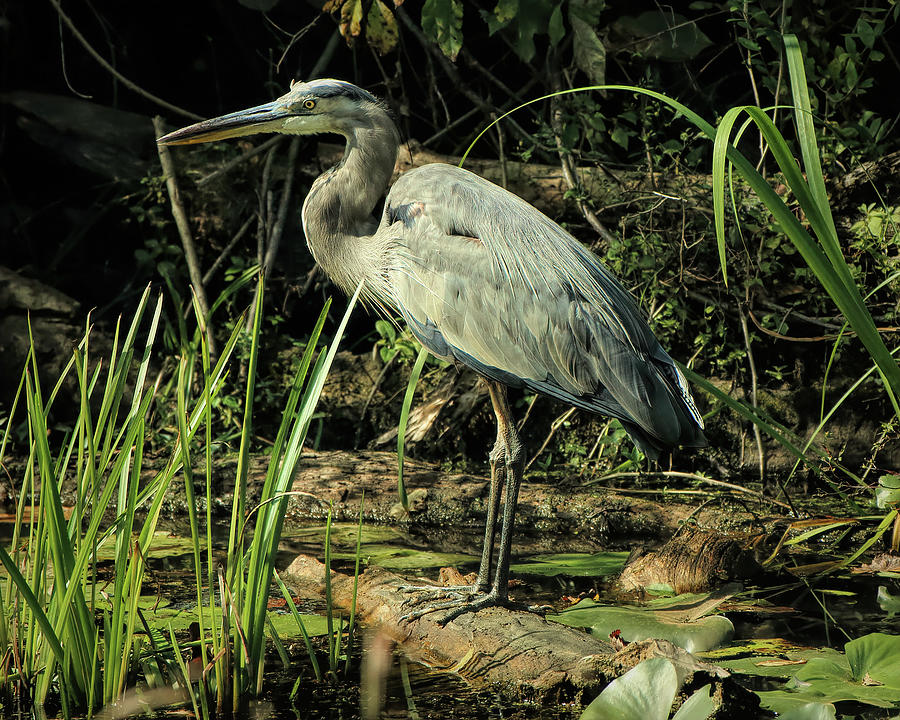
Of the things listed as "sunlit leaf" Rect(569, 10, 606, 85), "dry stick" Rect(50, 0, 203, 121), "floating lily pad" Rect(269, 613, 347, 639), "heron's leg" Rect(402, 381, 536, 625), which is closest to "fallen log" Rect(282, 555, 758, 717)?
"heron's leg" Rect(402, 381, 536, 625)

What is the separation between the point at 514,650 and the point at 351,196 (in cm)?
199

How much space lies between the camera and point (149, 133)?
6832 mm

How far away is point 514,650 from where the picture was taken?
102 inches

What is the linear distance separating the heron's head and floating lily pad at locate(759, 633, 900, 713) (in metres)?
2.59

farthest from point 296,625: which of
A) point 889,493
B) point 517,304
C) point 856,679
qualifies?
point 889,493

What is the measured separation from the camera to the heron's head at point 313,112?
12.4 ft

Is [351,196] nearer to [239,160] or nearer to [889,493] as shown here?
[889,493]

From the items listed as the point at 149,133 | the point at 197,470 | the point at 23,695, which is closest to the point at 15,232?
the point at 149,133

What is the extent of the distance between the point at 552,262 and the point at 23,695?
7.05 ft

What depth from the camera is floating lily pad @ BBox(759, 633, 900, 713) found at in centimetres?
221

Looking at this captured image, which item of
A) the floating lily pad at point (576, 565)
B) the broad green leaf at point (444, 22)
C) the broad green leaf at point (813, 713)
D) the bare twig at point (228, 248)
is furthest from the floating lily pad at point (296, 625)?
the bare twig at point (228, 248)

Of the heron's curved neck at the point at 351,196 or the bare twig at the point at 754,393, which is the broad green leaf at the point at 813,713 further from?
the bare twig at the point at 754,393

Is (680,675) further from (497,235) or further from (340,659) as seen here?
(497,235)

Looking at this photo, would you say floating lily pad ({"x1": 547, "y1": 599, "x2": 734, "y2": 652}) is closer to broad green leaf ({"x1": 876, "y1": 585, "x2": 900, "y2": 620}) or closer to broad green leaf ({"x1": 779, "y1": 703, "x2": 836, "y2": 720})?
broad green leaf ({"x1": 876, "y1": 585, "x2": 900, "y2": 620})
